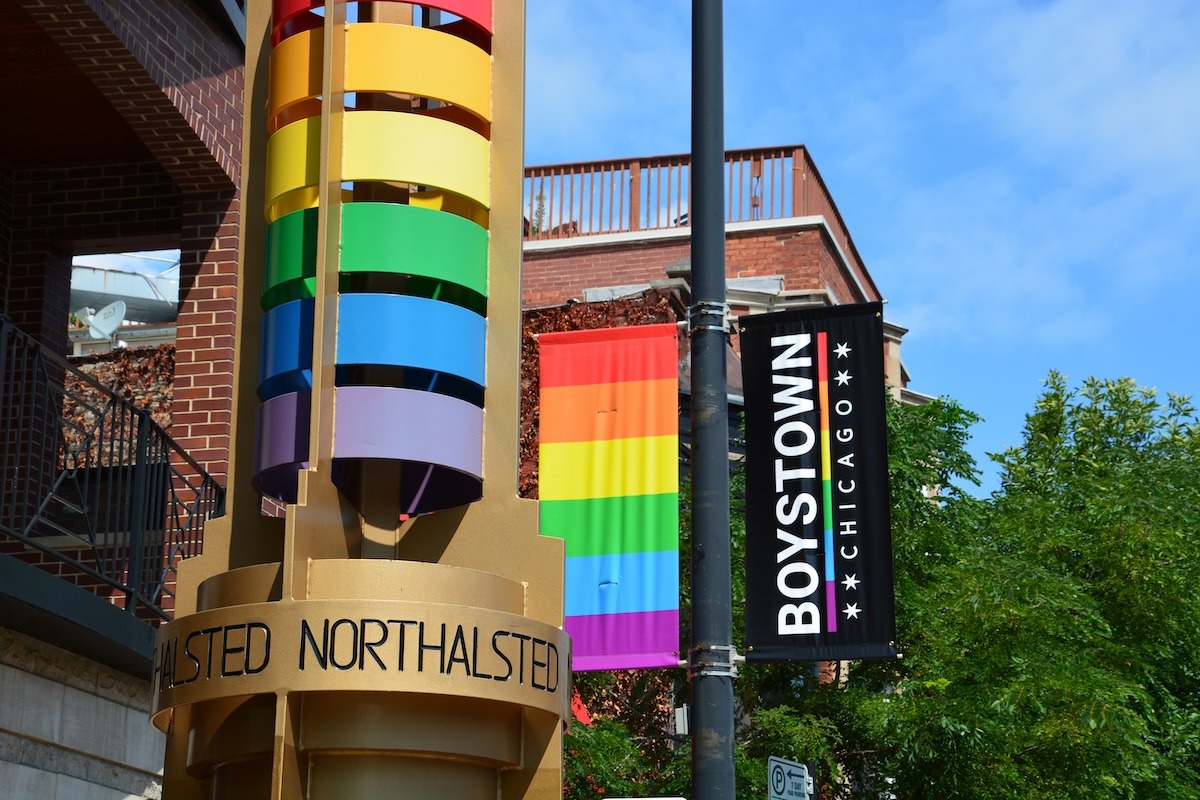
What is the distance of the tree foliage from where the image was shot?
1525 cm

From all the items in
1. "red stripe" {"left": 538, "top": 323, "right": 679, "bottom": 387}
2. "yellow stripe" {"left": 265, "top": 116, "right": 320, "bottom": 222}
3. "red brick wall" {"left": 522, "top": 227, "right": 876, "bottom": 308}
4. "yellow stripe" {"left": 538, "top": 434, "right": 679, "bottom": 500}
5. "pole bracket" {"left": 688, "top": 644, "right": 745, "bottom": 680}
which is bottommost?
"pole bracket" {"left": 688, "top": 644, "right": 745, "bottom": 680}

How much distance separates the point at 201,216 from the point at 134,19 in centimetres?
166

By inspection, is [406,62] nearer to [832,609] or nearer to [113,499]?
[832,609]

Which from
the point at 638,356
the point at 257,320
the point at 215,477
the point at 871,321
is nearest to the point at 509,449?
the point at 257,320

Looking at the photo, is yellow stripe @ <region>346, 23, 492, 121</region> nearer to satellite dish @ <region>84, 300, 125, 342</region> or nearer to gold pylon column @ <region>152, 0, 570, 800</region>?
gold pylon column @ <region>152, 0, 570, 800</region>

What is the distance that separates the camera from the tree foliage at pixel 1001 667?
1525 centimetres

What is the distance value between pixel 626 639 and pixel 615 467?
3.27ft

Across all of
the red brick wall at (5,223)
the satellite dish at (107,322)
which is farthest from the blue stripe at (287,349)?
the satellite dish at (107,322)

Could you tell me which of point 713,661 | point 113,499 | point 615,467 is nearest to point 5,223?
point 113,499

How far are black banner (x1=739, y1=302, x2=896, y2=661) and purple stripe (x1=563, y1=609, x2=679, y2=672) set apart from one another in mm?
484

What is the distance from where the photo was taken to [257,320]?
799cm

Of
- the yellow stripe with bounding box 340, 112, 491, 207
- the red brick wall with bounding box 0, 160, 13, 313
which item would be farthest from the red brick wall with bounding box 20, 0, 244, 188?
the yellow stripe with bounding box 340, 112, 491, 207

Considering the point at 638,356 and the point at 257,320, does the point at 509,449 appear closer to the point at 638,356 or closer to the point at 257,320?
the point at 257,320

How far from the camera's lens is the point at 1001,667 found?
51.8ft
